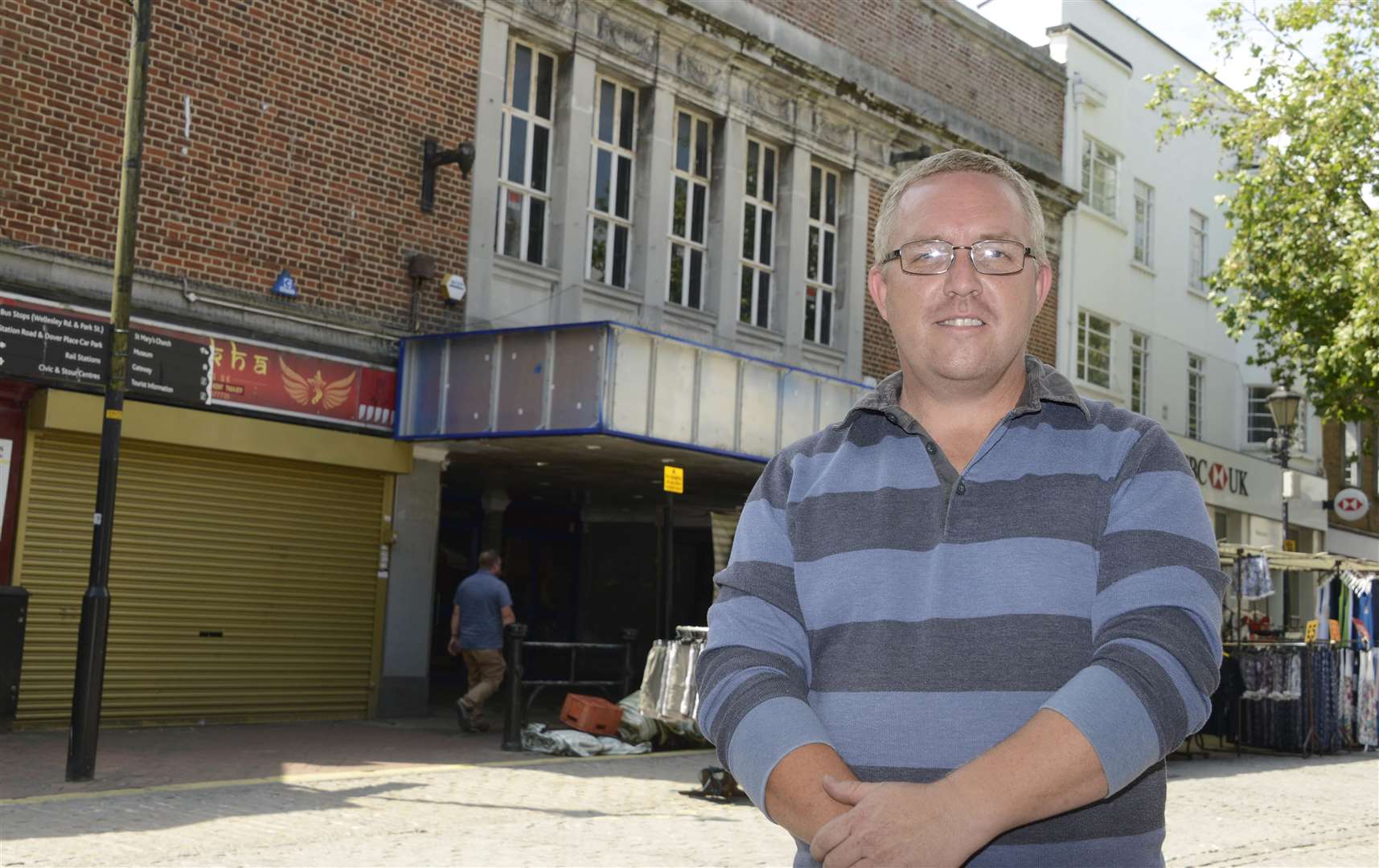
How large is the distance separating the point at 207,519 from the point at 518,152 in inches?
232

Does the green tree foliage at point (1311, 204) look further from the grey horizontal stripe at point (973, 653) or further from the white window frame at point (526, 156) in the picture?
the grey horizontal stripe at point (973, 653)

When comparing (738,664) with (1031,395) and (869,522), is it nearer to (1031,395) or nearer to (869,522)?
(869,522)

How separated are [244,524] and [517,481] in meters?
6.36

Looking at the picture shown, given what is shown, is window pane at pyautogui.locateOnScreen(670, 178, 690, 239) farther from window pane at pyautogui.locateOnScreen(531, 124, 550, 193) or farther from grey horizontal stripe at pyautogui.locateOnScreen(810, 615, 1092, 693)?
grey horizontal stripe at pyautogui.locateOnScreen(810, 615, 1092, 693)

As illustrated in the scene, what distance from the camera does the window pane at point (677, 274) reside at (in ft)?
62.9

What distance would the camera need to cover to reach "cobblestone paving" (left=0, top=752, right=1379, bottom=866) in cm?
804

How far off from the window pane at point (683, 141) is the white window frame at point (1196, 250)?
625 inches

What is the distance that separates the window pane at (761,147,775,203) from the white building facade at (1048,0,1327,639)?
8.17 m

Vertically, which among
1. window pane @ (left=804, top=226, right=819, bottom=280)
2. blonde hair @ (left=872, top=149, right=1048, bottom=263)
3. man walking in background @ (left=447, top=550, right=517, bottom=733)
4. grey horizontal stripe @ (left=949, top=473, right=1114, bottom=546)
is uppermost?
window pane @ (left=804, top=226, right=819, bottom=280)

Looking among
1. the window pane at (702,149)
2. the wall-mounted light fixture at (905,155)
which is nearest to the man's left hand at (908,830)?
the window pane at (702,149)

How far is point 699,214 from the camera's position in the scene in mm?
19594

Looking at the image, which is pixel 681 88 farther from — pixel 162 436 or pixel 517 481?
pixel 162 436

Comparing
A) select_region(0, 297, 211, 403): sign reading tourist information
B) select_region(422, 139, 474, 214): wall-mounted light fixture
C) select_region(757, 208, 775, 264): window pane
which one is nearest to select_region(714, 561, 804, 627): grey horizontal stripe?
select_region(0, 297, 211, 403): sign reading tourist information

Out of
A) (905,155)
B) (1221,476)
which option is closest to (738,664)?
(905,155)
